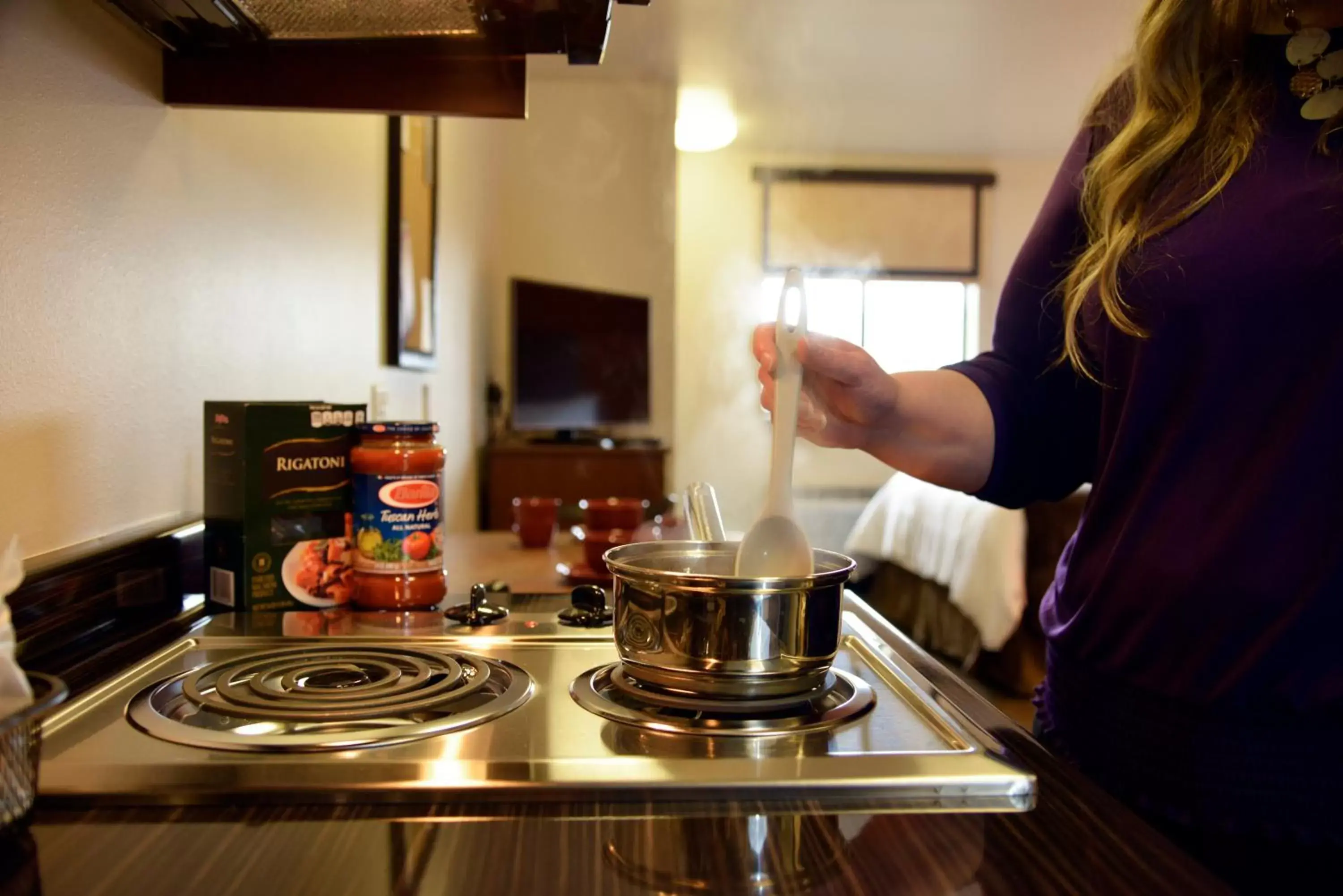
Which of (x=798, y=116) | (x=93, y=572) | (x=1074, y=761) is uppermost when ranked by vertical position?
(x=798, y=116)

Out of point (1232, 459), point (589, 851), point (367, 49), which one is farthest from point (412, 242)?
point (589, 851)

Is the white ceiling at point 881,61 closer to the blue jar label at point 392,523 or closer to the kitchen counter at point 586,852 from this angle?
the blue jar label at point 392,523

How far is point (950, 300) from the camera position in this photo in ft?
18.3

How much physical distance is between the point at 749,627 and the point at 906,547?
326cm

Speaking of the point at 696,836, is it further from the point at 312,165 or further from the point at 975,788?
the point at 312,165

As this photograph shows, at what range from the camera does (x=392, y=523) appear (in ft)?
3.10

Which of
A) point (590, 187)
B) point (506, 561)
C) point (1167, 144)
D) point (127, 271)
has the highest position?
point (590, 187)

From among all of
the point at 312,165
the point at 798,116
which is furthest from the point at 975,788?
the point at 798,116

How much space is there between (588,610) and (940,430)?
0.35 metres

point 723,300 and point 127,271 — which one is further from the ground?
point 723,300

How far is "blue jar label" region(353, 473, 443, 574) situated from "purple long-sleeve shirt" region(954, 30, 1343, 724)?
57 centimetres

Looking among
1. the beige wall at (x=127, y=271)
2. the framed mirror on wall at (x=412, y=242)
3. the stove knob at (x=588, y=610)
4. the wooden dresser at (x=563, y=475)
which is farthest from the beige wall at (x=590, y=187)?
the stove knob at (x=588, y=610)

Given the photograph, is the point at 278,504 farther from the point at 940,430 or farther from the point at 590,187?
the point at 590,187

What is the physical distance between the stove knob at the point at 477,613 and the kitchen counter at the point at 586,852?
402 millimetres
